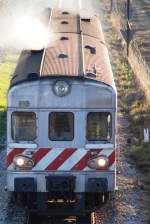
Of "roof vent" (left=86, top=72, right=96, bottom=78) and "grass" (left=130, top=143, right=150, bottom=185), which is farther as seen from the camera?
"grass" (left=130, top=143, right=150, bottom=185)

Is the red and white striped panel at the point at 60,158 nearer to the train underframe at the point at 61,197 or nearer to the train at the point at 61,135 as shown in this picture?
the train at the point at 61,135

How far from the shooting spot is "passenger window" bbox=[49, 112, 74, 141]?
10281 mm

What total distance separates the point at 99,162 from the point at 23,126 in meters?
1.47

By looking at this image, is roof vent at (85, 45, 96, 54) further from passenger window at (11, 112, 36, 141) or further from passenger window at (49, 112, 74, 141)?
passenger window at (11, 112, 36, 141)

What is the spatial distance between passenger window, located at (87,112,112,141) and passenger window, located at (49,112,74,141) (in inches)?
12.3

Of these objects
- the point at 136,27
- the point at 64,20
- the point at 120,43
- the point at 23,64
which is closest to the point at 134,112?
the point at 64,20

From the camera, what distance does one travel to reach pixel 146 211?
38.1 feet

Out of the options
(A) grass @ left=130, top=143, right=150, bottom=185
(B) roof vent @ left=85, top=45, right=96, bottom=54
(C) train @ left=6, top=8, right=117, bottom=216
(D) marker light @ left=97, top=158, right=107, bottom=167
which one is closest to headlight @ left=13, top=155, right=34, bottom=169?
(C) train @ left=6, top=8, right=117, bottom=216

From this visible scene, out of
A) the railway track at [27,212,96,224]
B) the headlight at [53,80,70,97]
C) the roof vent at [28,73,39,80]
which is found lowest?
the railway track at [27,212,96,224]

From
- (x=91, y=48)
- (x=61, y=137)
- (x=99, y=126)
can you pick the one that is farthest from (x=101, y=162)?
(x=91, y=48)

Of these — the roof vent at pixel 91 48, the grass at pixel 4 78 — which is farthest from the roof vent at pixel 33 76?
the grass at pixel 4 78

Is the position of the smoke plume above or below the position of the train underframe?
above

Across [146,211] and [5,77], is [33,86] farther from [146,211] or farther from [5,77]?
[5,77]

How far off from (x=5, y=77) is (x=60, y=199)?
14130 mm
